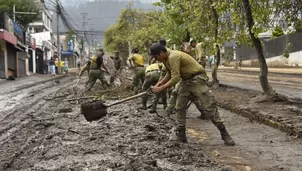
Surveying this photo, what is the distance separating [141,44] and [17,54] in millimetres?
11252

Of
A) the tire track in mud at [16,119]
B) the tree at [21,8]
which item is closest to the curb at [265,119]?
the tire track in mud at [16,119]

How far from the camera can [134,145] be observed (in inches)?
265

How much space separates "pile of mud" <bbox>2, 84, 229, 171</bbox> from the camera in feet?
18.2

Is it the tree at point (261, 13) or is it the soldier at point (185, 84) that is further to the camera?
the tree at point (261, 13)

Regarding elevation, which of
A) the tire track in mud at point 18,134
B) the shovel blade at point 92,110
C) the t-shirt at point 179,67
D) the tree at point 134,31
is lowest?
the tire track in mud at point 18,134

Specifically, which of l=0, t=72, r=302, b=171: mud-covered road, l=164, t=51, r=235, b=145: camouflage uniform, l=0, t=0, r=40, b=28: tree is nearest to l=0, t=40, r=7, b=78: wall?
l=0, t=0, r=40, b=28: tree

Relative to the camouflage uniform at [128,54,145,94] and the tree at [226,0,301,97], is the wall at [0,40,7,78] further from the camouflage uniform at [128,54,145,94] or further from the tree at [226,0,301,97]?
the tree at [226,0,301,97]

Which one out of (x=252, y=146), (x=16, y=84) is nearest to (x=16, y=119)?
(x=252, y=146)

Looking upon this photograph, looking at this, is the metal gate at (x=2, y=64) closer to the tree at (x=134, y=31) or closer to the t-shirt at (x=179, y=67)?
the tree at (x=134, y=31)

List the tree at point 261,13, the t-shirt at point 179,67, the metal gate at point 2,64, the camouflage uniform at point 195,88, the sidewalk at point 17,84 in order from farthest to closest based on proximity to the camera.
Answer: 1. the metal gate at point 2,64
2. the sidewalk at point 17,84
3. the tree at point 261,13
4. the camouflage uniform at point 195,88
5. the t-shirt at point 179,67

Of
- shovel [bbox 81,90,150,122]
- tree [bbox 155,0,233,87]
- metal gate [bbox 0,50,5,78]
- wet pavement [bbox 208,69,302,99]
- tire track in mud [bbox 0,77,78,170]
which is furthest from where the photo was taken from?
metal gate [bbox 0,50,5,78]

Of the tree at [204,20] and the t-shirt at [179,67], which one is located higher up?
the tree at [204,20]

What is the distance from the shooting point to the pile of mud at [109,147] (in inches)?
219

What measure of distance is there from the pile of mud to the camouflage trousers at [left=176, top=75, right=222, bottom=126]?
580mm
